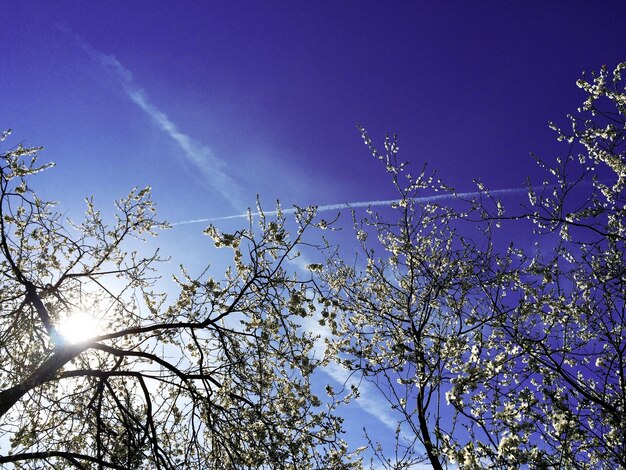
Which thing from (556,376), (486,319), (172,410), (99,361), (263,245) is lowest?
(172,410)

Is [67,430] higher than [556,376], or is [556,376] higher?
[556,376]

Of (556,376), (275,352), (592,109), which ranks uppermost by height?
(592,109)

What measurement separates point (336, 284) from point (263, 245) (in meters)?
4.73

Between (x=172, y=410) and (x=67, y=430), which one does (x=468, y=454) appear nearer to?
(x=172, y=410)

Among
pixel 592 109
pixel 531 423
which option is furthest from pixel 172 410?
pixel 592 109

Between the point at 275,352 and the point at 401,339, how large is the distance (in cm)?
347

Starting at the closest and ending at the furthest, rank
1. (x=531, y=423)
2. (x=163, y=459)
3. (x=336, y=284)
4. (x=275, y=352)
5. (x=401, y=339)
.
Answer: (x=531, y=423), (x=163, y=459), (x=275, y=352), (x=401, y=339), (x=336, y=284)

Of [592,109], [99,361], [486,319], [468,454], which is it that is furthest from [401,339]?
[99,361]

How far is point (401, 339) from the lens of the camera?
9.35 metres

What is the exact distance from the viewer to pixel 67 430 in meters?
7.78

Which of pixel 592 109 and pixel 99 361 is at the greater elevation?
pixel 592 109

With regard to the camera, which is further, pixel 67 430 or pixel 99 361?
pixel 99 361

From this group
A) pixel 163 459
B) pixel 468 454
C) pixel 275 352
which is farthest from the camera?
pixel 275 352

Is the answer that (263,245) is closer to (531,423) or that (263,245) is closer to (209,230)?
(209,230)
